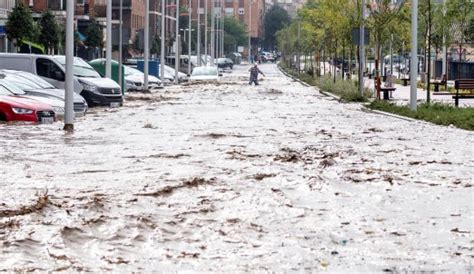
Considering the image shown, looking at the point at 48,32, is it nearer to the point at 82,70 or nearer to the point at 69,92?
the point at 82,70

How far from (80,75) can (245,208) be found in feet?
90.0

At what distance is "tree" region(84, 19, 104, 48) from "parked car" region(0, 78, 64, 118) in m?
57.1

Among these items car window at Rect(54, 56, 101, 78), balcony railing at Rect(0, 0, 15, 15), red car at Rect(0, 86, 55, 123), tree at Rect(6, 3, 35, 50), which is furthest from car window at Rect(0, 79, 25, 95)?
balcony railing at Rect(0, 0, 15, 15)

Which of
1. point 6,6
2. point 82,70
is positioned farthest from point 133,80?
point 82,70

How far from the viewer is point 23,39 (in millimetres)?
65125

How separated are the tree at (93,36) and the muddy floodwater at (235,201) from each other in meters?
62.3

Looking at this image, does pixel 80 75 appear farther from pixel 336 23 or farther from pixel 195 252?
pixel 195 252

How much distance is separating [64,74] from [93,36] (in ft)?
169

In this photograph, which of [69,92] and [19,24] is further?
[19,24]

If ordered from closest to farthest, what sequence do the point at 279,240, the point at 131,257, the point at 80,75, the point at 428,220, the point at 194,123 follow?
the point at 131,257
the point at 279,240
the point at 428,220
the point at 194,123
the point at 80,75

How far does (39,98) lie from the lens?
96.0 feet

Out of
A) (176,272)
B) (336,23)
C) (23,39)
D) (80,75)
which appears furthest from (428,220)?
(23,39)

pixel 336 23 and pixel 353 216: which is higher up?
pixel 336 23

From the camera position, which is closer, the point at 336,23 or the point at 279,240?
the point at 279,240
